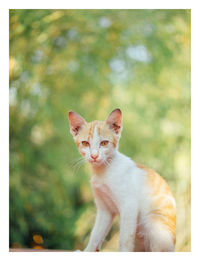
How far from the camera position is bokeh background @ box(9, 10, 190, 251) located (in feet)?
6.80

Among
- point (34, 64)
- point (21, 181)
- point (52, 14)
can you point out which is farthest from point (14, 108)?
point (52, 14)

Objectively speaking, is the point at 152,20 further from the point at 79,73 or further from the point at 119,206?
the point at 119,206

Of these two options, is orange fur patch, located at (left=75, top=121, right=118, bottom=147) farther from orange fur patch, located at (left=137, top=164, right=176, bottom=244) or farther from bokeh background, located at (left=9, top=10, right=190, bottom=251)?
bokeh background, located at (left=9, top=10, right=190, bottom=251)

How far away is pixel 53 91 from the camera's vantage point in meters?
2.42

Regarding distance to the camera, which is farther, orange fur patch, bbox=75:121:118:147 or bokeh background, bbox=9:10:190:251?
bokeh background, bbox=9:10:190:251

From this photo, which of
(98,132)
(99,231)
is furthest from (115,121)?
(99,231)

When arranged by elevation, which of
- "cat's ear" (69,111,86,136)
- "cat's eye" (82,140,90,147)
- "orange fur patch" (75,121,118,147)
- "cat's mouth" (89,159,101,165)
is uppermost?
"cat's ear" (69,111,86,136)

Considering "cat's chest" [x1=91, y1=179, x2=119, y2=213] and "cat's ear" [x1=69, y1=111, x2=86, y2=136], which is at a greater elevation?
"cat's ear" [x1=69, y1=111, x2=86, y2=136]

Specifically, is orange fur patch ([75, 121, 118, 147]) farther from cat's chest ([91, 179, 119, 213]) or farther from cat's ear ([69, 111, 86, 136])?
cat's chest ([91, 179, 119, 213])

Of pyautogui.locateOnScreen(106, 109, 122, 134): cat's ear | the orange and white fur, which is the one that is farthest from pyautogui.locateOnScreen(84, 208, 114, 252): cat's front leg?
pyautogui.locateOnScreen(106, 109, 122, 134): cat's ear

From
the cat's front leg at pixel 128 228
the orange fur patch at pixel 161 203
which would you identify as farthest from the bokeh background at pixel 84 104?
the cat's front leg at pixel 128 228

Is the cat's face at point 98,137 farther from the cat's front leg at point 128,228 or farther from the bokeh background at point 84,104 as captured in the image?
the bokeh background at point 84,104

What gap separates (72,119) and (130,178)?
0.88 feet
